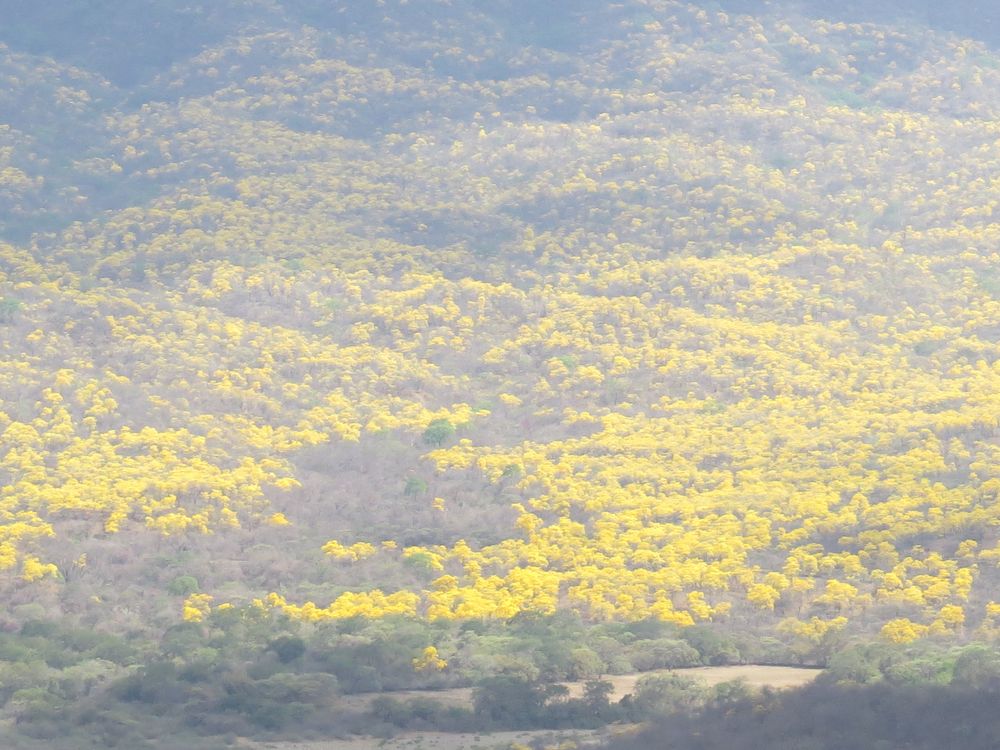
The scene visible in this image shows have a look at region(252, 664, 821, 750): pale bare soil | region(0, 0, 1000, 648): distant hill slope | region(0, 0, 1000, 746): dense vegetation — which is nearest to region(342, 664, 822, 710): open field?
region(252, 664, 821, 750): pale bare soil

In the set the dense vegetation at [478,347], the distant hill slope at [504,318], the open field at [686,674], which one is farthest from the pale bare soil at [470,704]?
the distant hill slope at [504,318]

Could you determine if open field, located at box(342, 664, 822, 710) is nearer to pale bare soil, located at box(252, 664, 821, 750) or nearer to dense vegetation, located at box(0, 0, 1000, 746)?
pale bare soil, located at box(252, 664, 821, 750)

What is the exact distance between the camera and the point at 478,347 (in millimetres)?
93312

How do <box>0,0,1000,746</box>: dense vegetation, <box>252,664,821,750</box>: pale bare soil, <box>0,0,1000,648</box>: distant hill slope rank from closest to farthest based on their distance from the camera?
<box>252,664,821,750</box>: pale bare soil, <box>0,0,1000,746</box>: dense vegetation, <box>0,0,1000,648</box>: distant hill slope

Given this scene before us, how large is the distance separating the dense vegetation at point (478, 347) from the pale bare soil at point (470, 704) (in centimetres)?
103

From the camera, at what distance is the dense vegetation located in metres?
59.7

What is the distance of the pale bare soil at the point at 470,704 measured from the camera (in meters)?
46.2

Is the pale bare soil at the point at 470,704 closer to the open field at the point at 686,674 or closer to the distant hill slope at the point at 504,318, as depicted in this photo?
the open field at the point at 686,674

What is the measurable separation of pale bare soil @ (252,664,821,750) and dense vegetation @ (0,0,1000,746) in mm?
1031

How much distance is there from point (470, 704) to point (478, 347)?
44945mm

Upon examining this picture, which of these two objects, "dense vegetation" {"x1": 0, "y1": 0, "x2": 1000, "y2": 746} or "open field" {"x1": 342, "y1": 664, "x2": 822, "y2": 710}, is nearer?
"open field" {"x1": 342, "y1": 664, "x2": 822, "y2": 710}

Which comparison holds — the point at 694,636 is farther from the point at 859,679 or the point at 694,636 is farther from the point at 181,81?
the point at 181,81

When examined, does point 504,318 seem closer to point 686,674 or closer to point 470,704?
point 686,674

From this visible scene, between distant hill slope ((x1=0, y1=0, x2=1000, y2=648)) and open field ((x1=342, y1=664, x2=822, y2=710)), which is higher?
distant hill slope ((x1=0, y1=0, x2=1000, y2=648))
